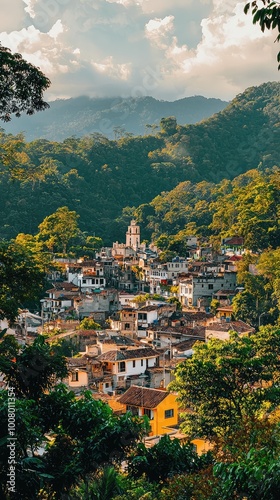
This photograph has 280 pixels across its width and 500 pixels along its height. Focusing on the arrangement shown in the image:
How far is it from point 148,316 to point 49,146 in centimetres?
5170

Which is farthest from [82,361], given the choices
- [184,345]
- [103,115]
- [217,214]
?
[103,115]

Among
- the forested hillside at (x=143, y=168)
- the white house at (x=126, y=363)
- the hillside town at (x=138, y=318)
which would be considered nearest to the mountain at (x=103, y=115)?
the forested hillside at (x=143, y=168)

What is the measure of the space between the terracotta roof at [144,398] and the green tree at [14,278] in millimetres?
10725

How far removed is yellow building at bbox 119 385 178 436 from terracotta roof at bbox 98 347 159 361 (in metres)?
5.00

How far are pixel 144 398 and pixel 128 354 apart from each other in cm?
578

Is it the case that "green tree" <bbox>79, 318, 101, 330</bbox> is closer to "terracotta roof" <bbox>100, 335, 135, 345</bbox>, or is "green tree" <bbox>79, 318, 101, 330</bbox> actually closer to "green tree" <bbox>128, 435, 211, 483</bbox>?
"terracotta roof" <bbox>100, 335, 135, 345</bbox>

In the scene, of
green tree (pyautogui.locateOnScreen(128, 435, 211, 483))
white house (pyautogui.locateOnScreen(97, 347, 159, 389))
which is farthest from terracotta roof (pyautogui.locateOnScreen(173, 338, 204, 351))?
green tree (pyautogui.locateOnScreen(128, 435, 211, 483))

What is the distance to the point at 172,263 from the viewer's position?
45.0m

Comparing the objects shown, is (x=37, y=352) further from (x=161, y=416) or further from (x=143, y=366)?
(x=143, y=366)

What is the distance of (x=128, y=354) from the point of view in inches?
958

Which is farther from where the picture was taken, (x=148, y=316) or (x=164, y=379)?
(x=148, y=316)

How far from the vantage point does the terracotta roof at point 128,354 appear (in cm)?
2384

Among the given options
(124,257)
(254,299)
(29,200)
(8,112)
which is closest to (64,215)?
(124,257)

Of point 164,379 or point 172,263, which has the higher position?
point 172,263
